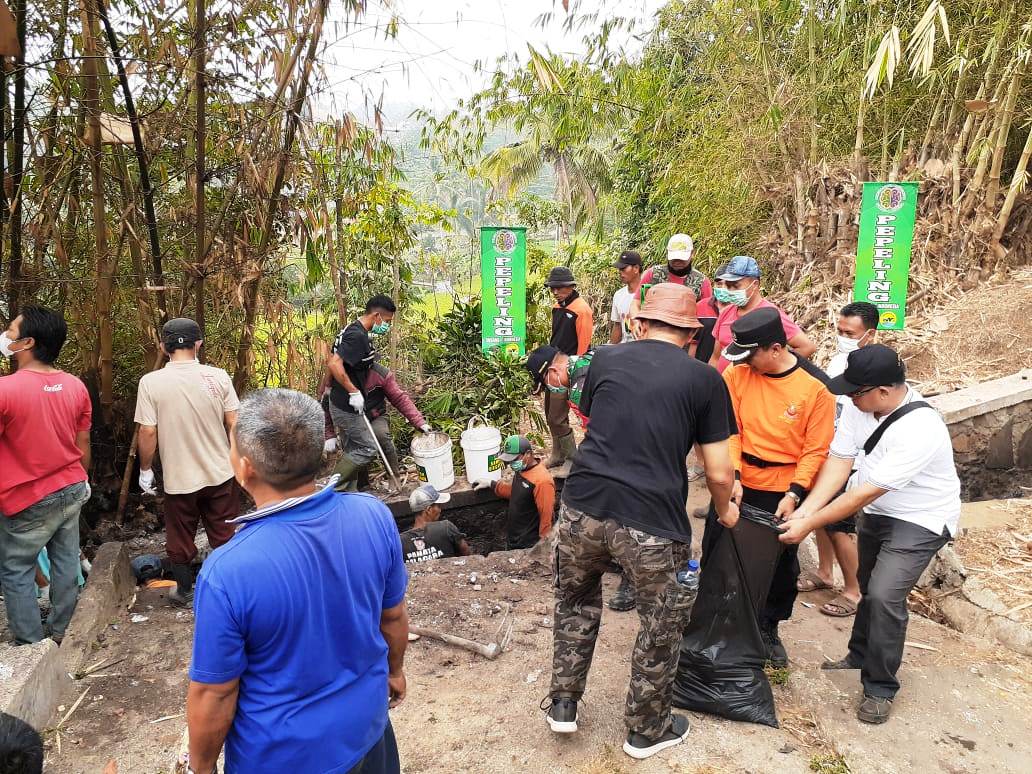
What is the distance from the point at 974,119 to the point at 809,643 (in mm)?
7005

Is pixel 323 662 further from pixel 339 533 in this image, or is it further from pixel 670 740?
pixel 670 740

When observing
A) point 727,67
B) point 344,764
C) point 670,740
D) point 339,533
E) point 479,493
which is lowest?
point 479,493

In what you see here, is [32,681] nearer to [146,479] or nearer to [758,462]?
[146,479]

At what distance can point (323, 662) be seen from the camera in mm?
1755

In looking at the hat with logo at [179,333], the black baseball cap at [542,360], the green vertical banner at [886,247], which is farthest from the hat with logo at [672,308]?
the green vertical banner at [886,247]

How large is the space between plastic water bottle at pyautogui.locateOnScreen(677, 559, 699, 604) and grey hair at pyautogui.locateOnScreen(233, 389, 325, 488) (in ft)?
5.05

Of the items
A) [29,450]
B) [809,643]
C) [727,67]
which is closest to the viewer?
[29,450]

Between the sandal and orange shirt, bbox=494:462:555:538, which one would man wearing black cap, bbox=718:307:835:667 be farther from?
orange shirt, bbox=494:462:555:538

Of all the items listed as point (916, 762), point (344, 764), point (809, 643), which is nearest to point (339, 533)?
point (344, 764)

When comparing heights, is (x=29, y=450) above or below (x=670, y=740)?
above

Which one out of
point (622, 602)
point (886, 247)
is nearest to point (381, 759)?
point (622, 602)

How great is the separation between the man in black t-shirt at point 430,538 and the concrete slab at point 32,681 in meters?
2.51

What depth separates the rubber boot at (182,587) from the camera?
4465 millimetres

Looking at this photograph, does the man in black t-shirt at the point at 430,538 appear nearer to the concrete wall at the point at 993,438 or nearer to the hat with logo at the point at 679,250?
the hat with logo at the point at 679,250
